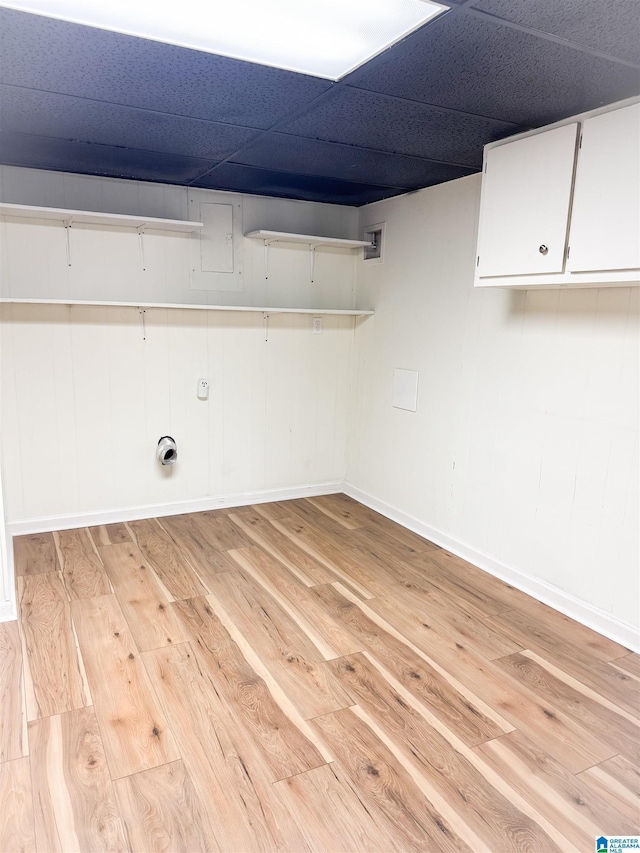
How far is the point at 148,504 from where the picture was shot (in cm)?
409

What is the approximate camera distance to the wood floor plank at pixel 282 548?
10.8 ft

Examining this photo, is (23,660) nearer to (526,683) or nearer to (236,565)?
(236,565)

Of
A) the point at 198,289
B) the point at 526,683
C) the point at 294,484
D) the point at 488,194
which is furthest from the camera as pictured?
the point at 294,484

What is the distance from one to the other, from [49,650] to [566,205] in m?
2.87

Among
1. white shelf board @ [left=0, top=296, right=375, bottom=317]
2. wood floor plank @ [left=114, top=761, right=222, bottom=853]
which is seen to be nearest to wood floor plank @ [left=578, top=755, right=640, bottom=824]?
wood floor plank @ [left=114, top=761, right=222, bottom=853]

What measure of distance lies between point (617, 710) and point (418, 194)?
311cm

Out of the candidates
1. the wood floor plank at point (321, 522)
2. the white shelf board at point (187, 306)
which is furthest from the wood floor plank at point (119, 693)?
the white shelf board at point (187, 306)

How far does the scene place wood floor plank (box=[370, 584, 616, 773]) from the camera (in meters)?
2.01

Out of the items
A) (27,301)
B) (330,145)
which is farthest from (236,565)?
(330,145)

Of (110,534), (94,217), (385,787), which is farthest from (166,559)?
(94,217)

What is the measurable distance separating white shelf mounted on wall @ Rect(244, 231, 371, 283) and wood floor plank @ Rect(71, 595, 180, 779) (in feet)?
8.44

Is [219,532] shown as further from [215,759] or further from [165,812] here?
[165,812]

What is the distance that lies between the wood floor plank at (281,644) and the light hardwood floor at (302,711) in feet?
0.03

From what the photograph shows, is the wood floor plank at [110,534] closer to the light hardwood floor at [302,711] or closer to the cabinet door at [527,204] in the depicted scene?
the light hardwood floor at [302,711]
